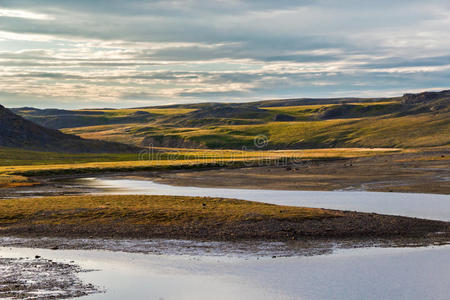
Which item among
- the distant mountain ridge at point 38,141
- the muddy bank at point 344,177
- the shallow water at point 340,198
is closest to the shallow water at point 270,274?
the shallow water at point 340,198

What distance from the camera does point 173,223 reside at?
37.0 metres

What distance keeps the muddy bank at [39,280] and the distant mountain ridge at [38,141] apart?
6244 inches

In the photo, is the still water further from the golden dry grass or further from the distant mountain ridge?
the distant mountain ridge

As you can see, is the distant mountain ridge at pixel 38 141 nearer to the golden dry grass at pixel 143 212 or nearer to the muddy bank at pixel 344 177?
the muddy bank at pixel 344 177

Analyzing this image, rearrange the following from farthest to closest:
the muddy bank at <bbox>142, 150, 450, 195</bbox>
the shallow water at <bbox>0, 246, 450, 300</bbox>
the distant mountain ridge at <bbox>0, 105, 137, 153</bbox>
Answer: the distant mountain ridge at <bbox>0, 105, 137, 153</bbox> → the muddy bank at <bbox>142, 150, 450, 195</bbox> → the shallow water at <bbox>0, 246, 450, 300</bbox>

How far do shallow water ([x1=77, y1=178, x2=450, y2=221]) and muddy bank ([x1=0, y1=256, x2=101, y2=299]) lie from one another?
88.7 feet

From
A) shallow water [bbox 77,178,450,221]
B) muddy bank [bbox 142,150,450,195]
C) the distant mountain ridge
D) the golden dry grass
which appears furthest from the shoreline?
the distant mountain ridge

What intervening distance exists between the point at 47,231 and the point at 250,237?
1365 cm

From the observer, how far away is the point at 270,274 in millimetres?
25328

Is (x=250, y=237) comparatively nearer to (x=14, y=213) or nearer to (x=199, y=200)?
(x=199, y=200)

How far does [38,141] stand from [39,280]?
577 feet

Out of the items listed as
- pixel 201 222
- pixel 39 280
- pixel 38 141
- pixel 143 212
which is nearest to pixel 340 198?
pixel 201 222

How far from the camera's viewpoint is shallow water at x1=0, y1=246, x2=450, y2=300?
73.5 feet

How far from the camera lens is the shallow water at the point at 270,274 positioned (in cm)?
2239
